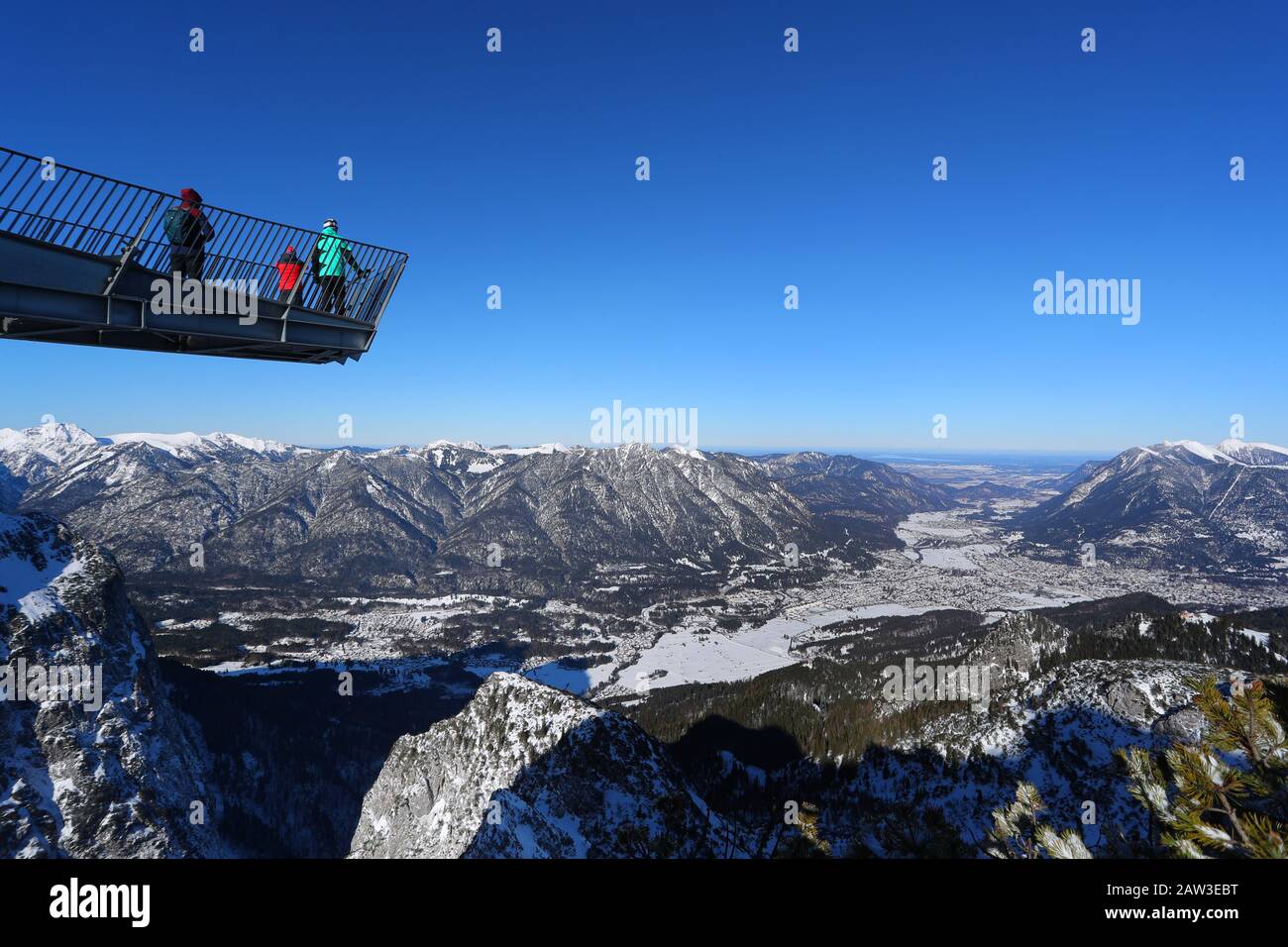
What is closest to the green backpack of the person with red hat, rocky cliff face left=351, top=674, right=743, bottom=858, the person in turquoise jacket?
the person with red hat

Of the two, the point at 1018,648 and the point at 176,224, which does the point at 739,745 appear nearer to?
the point at 1018,648

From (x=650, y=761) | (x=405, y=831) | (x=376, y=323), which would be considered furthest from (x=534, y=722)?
(x=376, y=323)

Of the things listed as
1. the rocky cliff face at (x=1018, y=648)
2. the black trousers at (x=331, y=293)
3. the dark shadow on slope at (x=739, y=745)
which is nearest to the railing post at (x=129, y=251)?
the black trousers at (x=331, y=293)

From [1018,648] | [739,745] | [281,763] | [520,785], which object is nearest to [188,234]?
[520,785]

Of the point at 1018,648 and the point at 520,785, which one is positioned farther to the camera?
the point at 1018,648

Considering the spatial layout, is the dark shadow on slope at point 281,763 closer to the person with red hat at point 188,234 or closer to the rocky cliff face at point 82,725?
the rocky cliff face at point 82,725

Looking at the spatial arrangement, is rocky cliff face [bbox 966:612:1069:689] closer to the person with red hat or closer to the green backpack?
the person with red hat

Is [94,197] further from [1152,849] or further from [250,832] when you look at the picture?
[250,832]

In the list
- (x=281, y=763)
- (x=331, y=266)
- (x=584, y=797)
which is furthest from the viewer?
(x=281, y=763)
